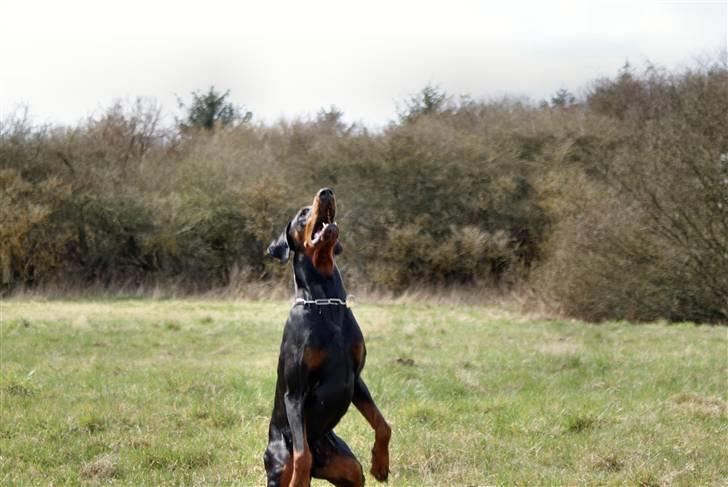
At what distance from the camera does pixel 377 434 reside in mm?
5105

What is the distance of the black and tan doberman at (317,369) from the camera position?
4.88m

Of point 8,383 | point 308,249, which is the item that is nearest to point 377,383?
point 8,383

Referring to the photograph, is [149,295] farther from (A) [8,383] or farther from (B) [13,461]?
(B) [13,461]

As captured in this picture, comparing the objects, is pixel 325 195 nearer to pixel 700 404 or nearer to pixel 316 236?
pixel 316 236

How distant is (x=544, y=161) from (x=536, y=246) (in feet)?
11.2

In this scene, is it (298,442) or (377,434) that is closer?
(298,442)

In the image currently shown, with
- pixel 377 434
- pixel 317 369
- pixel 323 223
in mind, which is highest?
pixel 323 223

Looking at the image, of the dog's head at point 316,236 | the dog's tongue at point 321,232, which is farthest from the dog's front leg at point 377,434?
the dog's tongue at point 321,232

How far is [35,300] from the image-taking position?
85.8ft

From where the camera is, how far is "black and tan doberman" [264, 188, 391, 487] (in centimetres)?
488

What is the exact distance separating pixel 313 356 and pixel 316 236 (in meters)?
0.63

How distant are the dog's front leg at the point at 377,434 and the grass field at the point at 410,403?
1.94 metres

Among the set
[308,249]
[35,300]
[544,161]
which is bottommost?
[35,300]

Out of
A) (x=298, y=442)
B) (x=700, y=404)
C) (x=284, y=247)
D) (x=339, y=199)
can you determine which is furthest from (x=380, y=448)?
(x=339, y=199)
